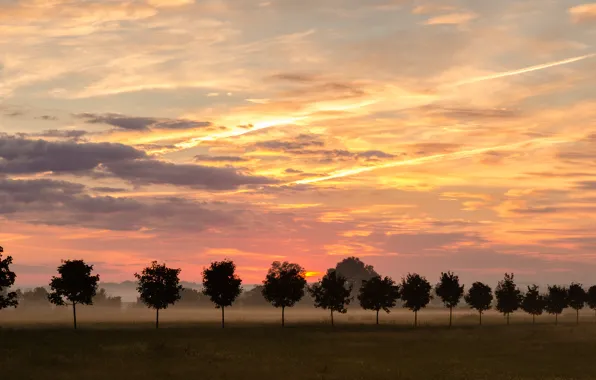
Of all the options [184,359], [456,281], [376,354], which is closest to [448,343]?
[376,354]

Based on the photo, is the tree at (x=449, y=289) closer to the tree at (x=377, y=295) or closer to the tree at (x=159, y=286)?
the tree at (x=377, y=295)

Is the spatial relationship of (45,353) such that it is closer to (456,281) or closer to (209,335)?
(209,335)

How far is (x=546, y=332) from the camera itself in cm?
11100

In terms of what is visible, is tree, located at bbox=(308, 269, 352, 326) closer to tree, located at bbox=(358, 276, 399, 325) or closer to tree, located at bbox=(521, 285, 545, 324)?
tree, located at bbox=(358, 276, 399, 325)

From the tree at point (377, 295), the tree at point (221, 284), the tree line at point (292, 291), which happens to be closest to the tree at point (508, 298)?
the tree line at point (292, 291)

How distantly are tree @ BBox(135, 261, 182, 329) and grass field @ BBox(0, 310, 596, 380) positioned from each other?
20833mm

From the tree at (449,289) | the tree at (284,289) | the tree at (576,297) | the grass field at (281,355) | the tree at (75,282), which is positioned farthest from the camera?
the tree at (576,297)

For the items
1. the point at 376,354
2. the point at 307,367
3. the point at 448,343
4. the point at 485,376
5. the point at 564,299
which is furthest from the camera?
the point at 564,299

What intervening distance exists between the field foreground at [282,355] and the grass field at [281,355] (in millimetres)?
90

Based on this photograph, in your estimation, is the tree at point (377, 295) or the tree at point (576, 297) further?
the tree at point (576, 297)

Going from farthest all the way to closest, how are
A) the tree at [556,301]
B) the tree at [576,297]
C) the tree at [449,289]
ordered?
the tree at [576,297], the tree at [556,301], the tree at [449,289]

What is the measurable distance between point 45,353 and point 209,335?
1037 inches

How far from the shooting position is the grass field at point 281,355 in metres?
57.5

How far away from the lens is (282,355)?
70.8 meters
